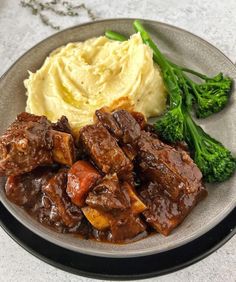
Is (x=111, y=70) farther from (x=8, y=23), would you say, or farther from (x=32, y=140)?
(x=8, y=23)

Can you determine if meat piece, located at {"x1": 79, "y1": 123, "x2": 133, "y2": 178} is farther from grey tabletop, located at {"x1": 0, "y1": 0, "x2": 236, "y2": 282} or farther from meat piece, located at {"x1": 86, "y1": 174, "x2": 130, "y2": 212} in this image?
grey tabletop, located at {"x1": 0, "y1": 0, "x2": 236, "y2": 282}

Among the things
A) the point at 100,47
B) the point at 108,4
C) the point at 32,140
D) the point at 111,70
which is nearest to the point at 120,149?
the point at 32,140

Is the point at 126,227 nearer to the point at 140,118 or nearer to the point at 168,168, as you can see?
the point at 168,168

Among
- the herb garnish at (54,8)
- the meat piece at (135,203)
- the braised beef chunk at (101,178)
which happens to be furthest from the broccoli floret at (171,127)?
the herb garnish at (54,8)

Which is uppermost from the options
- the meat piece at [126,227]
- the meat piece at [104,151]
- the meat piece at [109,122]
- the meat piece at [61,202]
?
the meat piece at [109,122]

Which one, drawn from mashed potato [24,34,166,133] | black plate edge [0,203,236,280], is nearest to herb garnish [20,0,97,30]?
mashed potato [24,34,166,133]

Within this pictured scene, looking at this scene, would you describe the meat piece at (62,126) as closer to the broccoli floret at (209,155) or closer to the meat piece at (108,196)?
the meat piece at (108,196)

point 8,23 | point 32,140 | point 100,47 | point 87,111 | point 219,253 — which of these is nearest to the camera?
point 32,140
